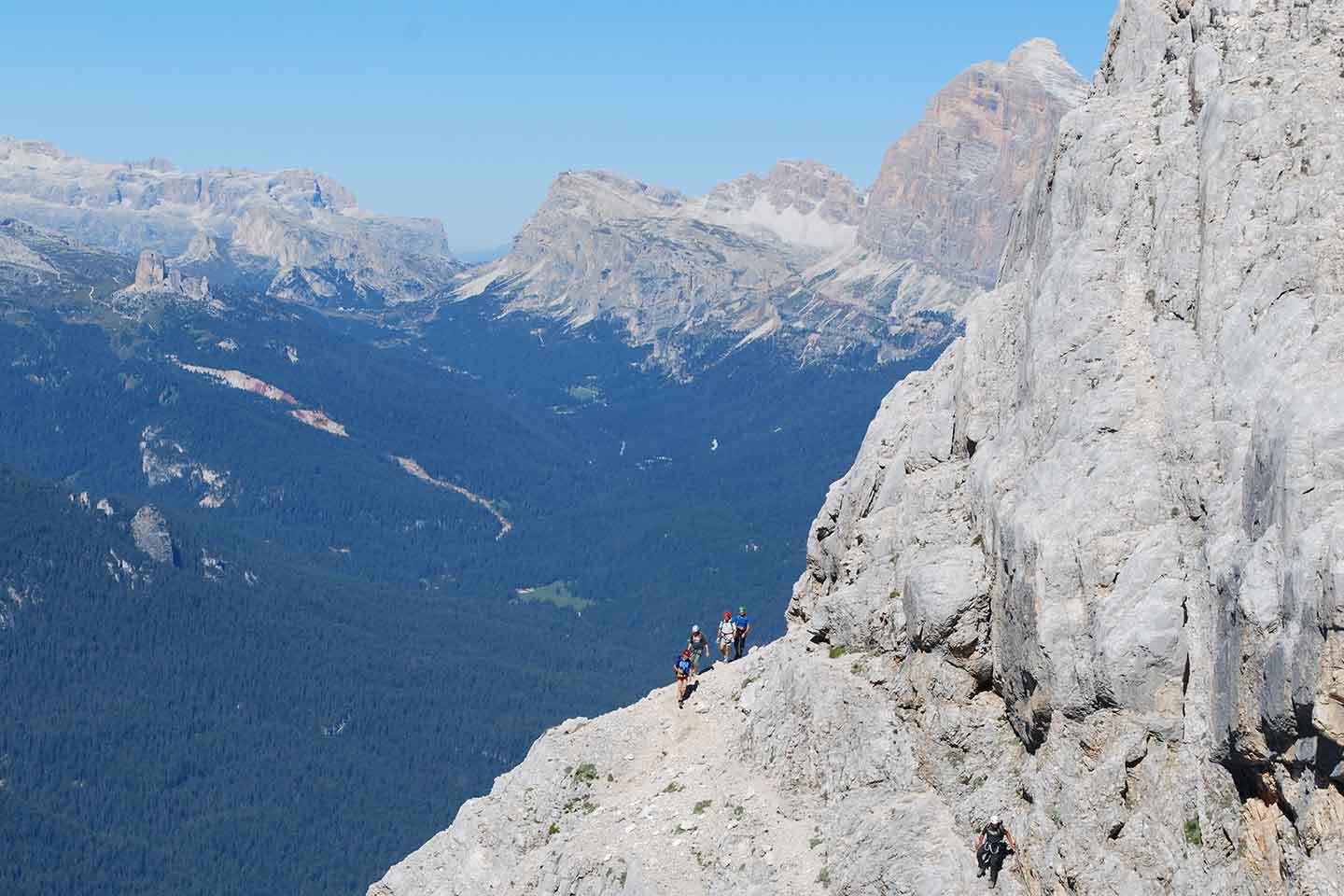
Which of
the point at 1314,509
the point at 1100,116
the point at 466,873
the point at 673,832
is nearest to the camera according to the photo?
the point at 1314,509

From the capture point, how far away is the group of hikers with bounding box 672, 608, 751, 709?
238ft

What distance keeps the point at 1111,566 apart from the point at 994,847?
367 inches

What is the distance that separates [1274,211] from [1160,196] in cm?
555

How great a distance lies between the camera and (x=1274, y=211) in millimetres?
43188

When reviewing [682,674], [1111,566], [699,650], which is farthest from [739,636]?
[1111,566]

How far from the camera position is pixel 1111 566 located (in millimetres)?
42781

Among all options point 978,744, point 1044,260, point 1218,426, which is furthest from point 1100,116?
point 978,744

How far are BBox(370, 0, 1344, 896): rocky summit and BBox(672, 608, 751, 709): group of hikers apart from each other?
8017 millimetres

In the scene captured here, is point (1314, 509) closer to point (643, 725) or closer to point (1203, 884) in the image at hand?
point (1203, 884)

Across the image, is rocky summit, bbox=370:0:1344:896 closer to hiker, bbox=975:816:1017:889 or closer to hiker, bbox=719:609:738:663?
hiker, bbox=975:816:1017:889

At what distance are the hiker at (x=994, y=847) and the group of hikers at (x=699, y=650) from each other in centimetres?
2357

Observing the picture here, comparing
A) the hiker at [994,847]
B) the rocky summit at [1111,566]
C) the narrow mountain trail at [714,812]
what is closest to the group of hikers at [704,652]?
the hiker at [994,847]

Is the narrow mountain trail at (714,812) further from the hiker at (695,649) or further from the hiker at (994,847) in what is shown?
the hiker at (695,649)

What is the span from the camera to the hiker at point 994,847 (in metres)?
45.5
